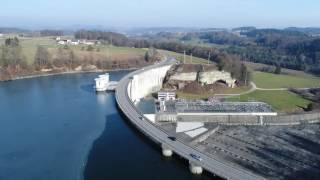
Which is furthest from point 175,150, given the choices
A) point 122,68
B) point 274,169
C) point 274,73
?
point 122,68

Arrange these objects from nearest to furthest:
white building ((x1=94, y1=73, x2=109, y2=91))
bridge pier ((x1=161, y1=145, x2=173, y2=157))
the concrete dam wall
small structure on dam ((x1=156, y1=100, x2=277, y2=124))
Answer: bridge pier ((x1=161, y1=145, x2=173, y2=157))
small structure on dam ((x1=156, y1=100, x2=277, y2=124))
the concrete dam wall
white building ((x1=94, y1=73, x2=109, y2=91))

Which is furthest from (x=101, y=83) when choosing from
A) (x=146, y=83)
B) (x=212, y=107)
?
(x=212, y=107)

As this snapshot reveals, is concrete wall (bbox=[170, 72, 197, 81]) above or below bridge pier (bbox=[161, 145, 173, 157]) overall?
above

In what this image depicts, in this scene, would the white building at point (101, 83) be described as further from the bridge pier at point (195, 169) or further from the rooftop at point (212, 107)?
the bridge pier at point (195, 169)

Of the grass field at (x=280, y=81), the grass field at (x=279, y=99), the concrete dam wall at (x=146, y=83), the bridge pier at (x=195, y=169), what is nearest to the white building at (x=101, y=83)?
the concrete dam wall at (x=146, y=83)

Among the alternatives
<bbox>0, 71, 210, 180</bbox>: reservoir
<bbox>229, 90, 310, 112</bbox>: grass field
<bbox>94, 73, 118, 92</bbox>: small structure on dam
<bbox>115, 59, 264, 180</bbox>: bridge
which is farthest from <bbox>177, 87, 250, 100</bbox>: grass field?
<bbox>115, 59, 264, 180</bbox>: bridge

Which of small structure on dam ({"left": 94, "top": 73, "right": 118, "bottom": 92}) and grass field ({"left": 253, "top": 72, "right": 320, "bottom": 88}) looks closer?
small structure on dam ({"left": 94, "top": 73, "right": 118, "bottom": 92})

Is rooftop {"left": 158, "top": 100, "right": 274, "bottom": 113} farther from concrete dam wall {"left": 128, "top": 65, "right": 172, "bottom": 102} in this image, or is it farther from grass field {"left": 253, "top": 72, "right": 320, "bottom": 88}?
grass field {"left": 253, "top": 72, "right": 320, "bottom": 88}
